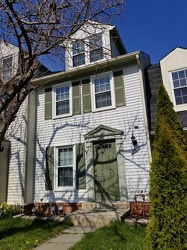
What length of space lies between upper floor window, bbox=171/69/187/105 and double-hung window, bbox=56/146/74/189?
4.68 m

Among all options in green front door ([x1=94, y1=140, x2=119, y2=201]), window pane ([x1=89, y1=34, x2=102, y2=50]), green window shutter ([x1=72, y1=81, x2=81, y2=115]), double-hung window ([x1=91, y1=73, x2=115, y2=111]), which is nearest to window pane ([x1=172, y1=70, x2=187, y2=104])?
double-hung window ([x1=91, y1=73, x2=115, y2=111])

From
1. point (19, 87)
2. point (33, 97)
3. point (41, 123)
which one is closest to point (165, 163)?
point (19, 87)

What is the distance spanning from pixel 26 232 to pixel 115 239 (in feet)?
7.95

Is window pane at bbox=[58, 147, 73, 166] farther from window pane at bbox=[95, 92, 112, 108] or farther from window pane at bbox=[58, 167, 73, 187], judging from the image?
window pane at bbox=[95, 92, 112, 108]

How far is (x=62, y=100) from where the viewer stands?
30.1 feet

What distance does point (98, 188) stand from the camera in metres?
7.67

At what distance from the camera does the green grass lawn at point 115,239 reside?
404 centimetres

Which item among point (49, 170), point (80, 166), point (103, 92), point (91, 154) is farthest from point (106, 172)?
point (103, 92)

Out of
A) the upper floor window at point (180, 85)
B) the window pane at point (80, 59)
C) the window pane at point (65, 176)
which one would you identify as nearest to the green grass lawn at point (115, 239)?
the window pane at point (65, 176)

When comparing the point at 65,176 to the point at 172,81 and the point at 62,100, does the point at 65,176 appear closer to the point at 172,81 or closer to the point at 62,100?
the point at 62,100

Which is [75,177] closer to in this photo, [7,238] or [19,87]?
[7,238]

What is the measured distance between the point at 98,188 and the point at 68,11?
233 inches

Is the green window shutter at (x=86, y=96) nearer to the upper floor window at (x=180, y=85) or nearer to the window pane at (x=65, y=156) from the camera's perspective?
the window pane at (x=65, y=156)

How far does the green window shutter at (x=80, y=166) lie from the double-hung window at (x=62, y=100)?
5.51 ft
